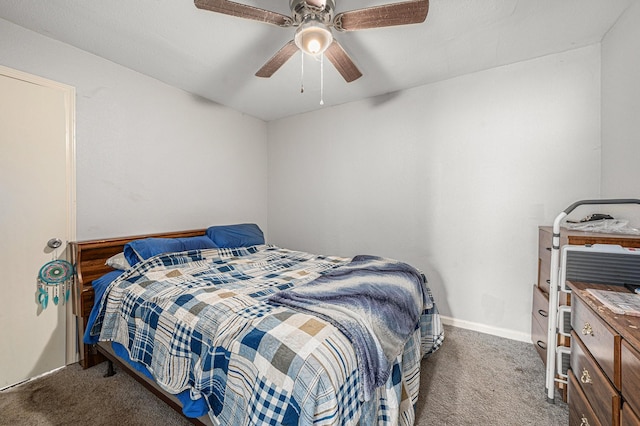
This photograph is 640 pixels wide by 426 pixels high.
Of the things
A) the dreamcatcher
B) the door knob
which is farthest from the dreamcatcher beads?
the door knob

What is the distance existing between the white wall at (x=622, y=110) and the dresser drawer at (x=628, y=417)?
151cm

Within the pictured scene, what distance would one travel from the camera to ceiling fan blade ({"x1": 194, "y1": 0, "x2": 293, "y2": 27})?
1361 mm

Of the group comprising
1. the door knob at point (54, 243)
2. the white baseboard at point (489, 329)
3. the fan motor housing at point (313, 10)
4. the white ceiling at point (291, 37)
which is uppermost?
the white ceiling at point (291, 37)

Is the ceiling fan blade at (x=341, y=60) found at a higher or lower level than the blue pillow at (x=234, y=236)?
higher

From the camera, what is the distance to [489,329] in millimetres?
2549

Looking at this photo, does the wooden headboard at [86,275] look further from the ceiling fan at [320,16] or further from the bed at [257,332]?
the ceiling fan at [320,16]

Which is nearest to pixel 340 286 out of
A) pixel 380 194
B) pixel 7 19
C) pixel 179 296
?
pixel 179 296

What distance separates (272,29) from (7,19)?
1.83m

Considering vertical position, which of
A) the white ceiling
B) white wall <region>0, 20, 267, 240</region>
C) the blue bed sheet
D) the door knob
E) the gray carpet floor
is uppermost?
the white ceiling

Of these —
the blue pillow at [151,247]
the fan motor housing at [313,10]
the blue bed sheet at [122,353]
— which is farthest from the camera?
the blue pillow at [151,247]

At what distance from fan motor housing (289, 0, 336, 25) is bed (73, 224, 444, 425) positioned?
1.59 metres

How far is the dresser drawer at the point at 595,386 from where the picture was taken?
3.03ft

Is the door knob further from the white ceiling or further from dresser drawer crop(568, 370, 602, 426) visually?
dresser drawer crop(568, 370, 602, 426)

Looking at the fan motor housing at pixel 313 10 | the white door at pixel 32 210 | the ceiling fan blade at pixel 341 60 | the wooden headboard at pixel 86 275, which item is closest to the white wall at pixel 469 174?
the ceiling fan blade at pixel 341 60
